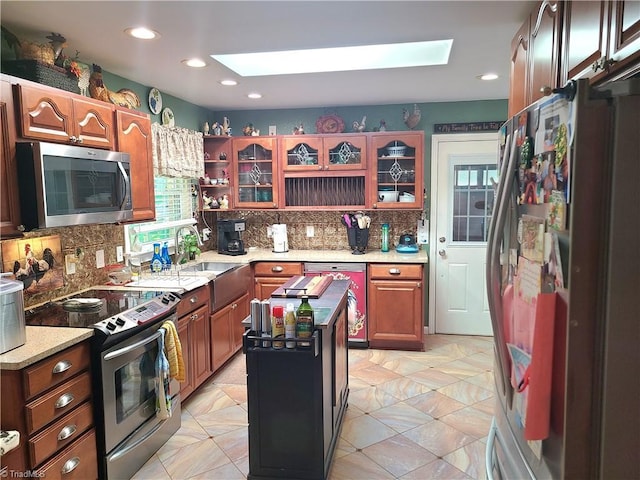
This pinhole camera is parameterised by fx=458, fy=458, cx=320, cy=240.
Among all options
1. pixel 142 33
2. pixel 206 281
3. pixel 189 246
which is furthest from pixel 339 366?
pixel 142 33

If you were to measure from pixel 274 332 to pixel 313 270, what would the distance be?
7.14ft

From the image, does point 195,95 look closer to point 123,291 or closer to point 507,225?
point 123,291

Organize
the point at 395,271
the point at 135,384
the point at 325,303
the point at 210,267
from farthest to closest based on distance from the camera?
the point at 395,271, the point at 210,267, the point at 325,303, the point at 135,384

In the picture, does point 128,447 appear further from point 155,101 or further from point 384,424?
point 155,101

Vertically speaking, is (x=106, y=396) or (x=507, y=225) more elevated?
(x=507, y=225)

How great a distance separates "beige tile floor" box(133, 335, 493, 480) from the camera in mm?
2564

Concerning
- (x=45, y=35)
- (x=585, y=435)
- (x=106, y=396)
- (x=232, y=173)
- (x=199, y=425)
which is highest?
(x=45, y=35)

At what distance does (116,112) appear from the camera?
9.46 feet

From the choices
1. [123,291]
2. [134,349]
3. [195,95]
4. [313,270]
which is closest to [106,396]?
[134,349]

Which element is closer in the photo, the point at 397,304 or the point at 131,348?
the point at 131,348

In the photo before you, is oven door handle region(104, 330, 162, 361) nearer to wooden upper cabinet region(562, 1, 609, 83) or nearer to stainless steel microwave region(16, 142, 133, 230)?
stainless steel microwave region(16, 142, 133, 230)

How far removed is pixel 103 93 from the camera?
9.48 ft

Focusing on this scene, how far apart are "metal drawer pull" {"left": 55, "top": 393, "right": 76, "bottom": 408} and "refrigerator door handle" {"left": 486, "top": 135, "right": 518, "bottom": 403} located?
6.07ft

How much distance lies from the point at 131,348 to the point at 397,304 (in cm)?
256
